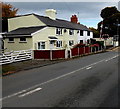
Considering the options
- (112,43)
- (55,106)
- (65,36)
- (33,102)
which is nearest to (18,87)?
(33,102)

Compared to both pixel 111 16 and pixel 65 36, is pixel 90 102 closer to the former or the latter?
pixel 65 36

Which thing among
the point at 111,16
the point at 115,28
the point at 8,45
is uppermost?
the point at 111,16

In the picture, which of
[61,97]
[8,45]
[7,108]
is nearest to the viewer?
[7,108]

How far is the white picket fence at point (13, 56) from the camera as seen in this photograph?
17.7 metres

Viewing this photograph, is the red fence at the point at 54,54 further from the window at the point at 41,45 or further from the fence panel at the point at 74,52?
the window at the point at 41,45

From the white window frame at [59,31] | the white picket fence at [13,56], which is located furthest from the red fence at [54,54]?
the white window frame at [59,31]

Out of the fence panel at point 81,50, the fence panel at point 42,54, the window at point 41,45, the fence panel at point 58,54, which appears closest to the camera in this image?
the fence panel at point 42,54

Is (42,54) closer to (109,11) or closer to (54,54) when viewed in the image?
(54,54)

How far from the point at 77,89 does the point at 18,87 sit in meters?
2.86

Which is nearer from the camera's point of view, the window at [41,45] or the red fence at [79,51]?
the red fence at [79,51]

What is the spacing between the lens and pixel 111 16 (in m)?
70.4

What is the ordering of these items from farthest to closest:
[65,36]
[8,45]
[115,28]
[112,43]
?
[115,28] < [112,43] < [65,36] < [8,45]

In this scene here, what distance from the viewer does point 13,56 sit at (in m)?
19.1

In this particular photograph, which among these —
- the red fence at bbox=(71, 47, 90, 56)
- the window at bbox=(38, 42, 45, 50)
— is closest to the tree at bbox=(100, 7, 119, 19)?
the red fence at bbox=(71, 47, 90, 56)
